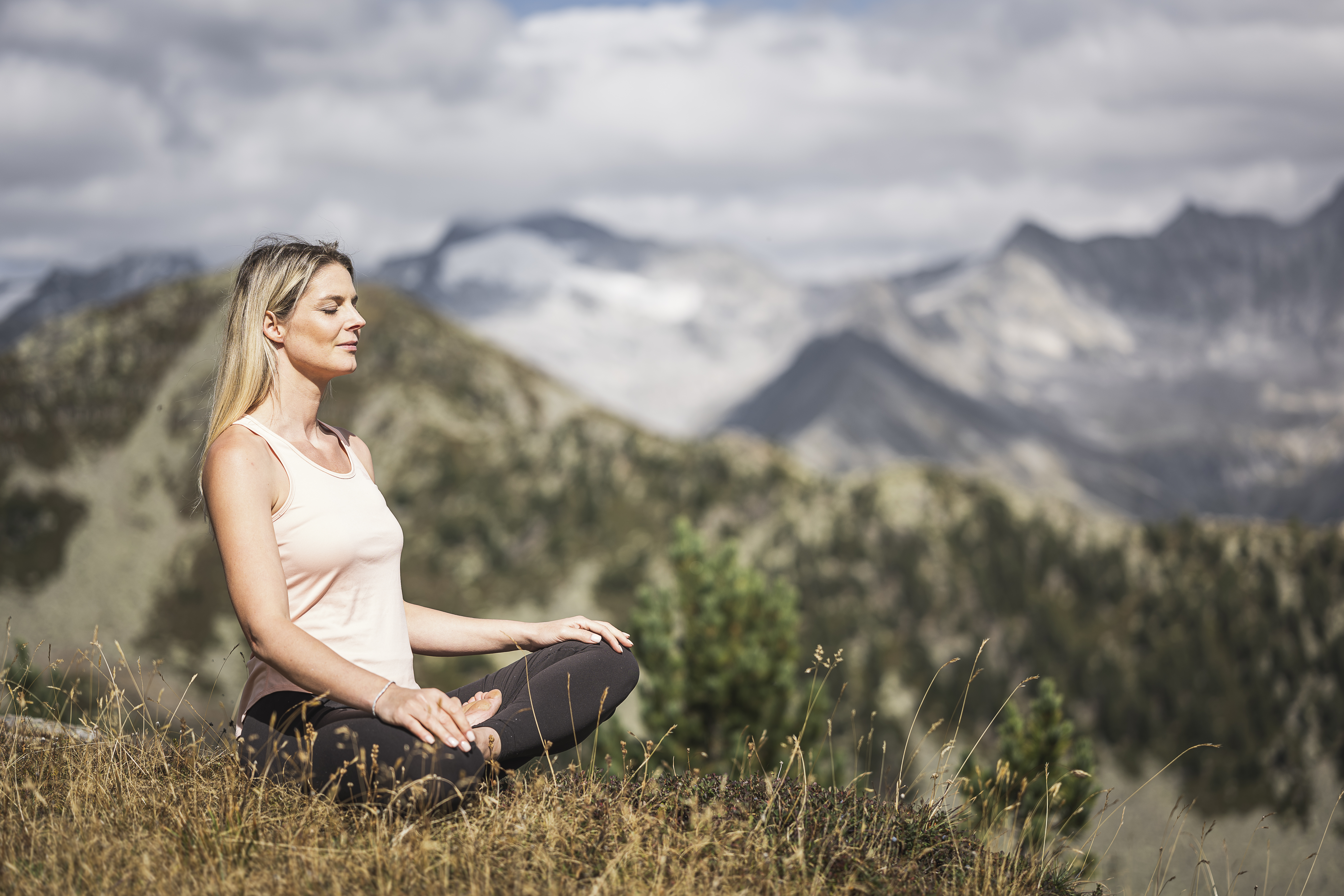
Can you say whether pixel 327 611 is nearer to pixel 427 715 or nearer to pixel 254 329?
pixel 427 715

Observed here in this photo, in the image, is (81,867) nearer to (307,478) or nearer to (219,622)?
(307,478)

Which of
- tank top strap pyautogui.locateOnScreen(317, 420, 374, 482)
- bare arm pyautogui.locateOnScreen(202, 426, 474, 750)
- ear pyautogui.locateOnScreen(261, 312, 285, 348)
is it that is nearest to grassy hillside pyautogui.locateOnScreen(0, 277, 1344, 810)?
tank top strap pyautogui.locateOnScreen(317, 420, 374, 482)

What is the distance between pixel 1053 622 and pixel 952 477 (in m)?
22.1

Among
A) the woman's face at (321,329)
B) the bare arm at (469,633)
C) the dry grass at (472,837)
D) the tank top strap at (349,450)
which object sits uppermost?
the woman's face at (321,329)

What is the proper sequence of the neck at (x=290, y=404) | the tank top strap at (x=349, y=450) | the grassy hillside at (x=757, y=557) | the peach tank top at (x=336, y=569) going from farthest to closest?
the grassy hillside at (x=757, y=557) → the tank top strap at (x=349, y=450) → the neck at (x=290, y=404) → the peach tank top at (x=336, y=569)

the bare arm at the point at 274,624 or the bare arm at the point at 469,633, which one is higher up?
the bare arm at the point at 274,624

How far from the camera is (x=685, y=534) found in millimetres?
29375

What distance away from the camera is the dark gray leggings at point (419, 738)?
13.3 feet

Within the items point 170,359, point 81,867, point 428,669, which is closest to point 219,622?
point 428,669

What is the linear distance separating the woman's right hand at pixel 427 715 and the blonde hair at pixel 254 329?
155 cm

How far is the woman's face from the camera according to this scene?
15.2 feet

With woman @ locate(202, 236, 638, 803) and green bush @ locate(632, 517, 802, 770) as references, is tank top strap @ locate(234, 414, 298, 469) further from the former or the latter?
green bush @ locate(632, 517, 802, 770)

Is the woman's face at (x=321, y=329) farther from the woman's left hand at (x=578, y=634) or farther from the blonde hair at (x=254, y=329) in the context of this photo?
the woman's left hand at (x=578, y=634)

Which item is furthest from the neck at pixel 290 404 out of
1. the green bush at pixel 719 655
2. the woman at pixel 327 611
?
the green bush at pixel 719 655
